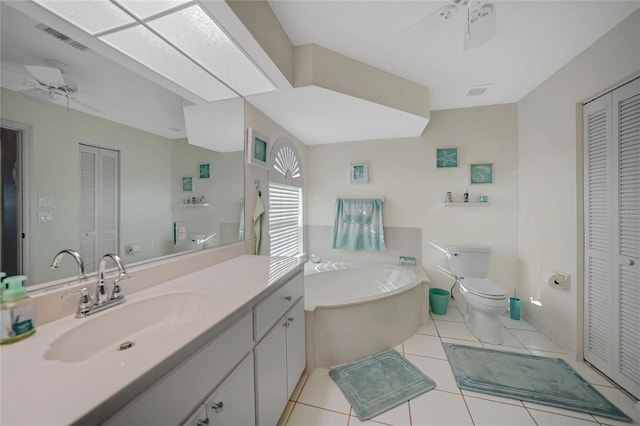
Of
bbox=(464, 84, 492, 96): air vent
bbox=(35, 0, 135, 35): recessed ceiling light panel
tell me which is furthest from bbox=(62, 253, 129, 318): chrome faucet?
bbox=(464, 84, 492, 96): air vent

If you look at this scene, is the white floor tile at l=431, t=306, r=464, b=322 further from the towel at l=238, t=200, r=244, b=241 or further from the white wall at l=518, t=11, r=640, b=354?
the towel at l=238, t=200, r=244, b=241

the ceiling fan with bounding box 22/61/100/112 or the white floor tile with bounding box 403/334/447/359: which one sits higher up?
the ceiling fan with bounding box 22/61/100/112

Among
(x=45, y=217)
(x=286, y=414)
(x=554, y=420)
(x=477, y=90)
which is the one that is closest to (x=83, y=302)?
(x=45, y=217)

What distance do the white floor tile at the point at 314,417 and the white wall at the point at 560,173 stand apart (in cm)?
205

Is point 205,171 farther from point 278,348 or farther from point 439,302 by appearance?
point 439,302

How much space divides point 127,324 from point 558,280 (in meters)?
3.07

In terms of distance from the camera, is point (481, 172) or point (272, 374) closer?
point (272, 374)

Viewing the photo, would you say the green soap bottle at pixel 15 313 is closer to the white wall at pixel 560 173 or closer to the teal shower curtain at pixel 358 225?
the teal shower curtain at pixel 358 225

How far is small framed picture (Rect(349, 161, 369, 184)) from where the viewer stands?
10.5 feet

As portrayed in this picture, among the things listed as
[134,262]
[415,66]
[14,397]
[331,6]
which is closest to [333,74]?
[331,6]

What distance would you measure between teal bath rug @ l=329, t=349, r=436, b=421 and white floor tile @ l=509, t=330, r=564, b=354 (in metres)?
1.21

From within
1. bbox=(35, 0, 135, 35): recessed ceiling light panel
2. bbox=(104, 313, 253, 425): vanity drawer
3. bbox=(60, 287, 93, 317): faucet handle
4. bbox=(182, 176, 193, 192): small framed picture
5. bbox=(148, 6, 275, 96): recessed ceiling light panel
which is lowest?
bbox=(104, 313, 253, 425): vanity drawer

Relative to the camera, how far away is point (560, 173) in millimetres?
2086

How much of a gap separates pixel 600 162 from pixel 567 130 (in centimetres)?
41
